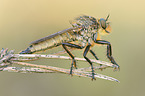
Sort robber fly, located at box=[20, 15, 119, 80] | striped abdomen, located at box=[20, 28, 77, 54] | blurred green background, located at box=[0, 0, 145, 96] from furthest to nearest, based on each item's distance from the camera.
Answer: blurred green background, located at box=[0, 0, 145, 96] < robber fly, located at box=[20, 15, 119, 80] < striped abdomen, located at box=[20, 28, 77, 54]

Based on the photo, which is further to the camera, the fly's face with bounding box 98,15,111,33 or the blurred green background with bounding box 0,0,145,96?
the blurred green background with bounding box 0,0,145,96

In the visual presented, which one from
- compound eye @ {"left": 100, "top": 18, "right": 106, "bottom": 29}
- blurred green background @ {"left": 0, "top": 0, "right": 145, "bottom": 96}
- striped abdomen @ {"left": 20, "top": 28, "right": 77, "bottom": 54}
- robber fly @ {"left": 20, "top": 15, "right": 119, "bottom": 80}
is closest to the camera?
striped abdomen @ {"left": 20, "top": 28, "right": 77, "bottom": 54}

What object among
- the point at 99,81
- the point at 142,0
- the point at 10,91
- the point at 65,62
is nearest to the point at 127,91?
the point at 99,81

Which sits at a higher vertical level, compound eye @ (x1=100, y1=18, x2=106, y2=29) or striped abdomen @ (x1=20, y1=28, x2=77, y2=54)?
compound eye @ (x1=100, y1=18, x2=106, y2=29)

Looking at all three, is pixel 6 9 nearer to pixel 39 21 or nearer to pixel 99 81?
pixel 39 21

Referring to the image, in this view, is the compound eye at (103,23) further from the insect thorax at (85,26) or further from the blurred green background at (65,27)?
the blurred green background at (65,27)

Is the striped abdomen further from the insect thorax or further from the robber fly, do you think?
the insect thorax

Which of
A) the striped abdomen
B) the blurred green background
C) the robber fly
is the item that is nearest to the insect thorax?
the robber fly

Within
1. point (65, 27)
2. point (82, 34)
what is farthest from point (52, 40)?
point (65, 27)
